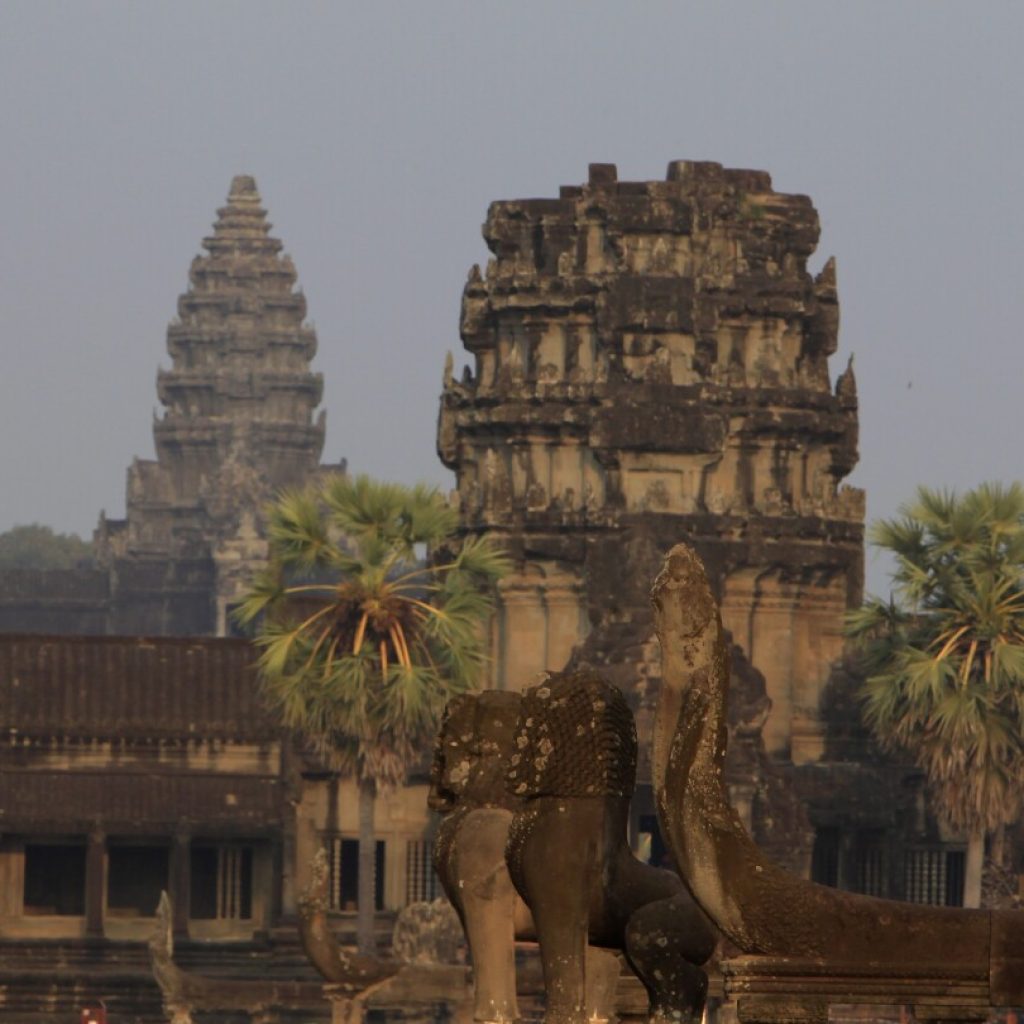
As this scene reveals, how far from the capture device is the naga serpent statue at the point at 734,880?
934 inches

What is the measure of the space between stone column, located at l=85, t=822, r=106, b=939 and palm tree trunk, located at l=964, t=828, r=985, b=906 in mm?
13570

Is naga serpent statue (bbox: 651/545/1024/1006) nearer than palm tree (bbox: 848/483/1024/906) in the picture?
Yes

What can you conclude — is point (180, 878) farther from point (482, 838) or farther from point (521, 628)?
point (482, 838)

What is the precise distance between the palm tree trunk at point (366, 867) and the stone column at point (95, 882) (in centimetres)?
508

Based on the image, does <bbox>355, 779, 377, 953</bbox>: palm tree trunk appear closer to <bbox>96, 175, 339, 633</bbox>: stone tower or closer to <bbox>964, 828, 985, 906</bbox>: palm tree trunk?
<bbox>964, 828, 985, 906</bbox>: palm tree trunk

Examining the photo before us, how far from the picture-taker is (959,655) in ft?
224

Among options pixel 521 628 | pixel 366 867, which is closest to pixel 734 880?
pixel 366 867

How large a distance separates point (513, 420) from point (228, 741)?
664 centimetres

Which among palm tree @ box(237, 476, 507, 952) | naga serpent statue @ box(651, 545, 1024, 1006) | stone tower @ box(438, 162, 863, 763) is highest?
stone tower @ box(438, 162, 863, 763)

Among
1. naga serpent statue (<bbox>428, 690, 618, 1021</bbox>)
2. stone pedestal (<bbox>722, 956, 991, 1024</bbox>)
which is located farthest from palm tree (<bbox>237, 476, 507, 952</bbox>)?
stone pedestal (<bbox>722, 956, 991, 1024</bbox>)

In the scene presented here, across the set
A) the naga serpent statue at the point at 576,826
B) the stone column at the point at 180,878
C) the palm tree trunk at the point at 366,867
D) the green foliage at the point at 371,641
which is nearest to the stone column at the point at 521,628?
Result: the green foliage at the point at 371,641

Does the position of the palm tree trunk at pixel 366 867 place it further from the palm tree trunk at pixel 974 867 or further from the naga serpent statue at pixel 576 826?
the naga serpent statue at pixel 576 826

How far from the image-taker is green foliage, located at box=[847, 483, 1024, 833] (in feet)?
219

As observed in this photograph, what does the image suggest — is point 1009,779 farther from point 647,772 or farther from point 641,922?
point 641,922
